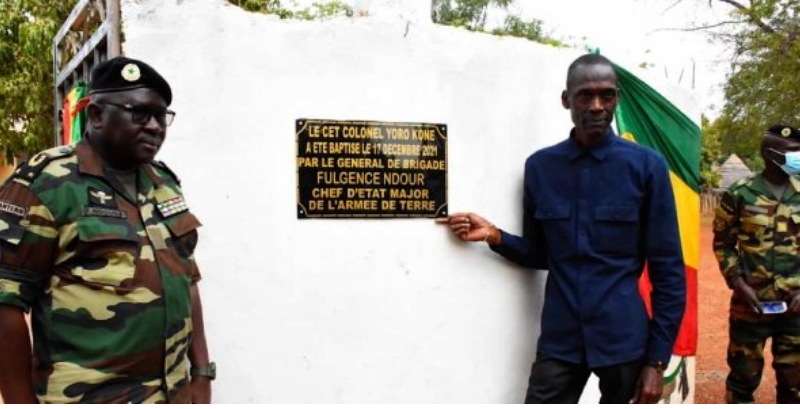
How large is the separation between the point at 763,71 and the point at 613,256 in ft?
39.3

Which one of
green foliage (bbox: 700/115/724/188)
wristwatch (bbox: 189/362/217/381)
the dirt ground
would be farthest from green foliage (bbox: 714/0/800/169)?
wristwatch (bbox: 189/362/217/381)

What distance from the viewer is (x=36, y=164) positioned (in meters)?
1.83

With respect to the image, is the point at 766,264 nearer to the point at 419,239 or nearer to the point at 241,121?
the point at 419,239

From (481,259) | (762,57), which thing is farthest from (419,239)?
(762,57)

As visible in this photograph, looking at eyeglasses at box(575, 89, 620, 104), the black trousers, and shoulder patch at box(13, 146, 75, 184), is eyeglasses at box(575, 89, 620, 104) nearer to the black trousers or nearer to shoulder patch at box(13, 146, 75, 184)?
the black trousers

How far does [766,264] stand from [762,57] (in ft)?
35.1

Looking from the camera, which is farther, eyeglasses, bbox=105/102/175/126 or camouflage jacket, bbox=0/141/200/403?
eyeglasses, bbox=105/102/175/126

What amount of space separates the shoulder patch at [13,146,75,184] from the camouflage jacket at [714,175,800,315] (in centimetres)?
347

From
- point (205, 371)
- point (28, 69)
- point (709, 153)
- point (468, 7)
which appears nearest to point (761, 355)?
point (205, 371)

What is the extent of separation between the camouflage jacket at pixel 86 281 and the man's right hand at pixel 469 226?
137 cm

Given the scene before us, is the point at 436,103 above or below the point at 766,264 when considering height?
above

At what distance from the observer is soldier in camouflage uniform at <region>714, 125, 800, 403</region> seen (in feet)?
12.4

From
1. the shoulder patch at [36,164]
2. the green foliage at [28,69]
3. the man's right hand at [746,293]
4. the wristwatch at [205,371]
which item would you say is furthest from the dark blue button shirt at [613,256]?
the green foliage at [28,69]

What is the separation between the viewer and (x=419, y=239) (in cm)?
298
